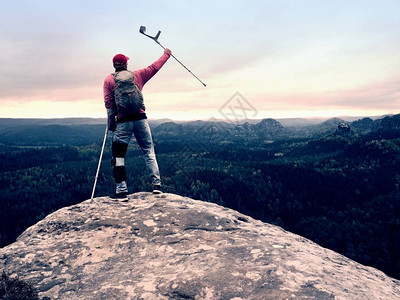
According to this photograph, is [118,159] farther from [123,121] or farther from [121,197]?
[121,197]

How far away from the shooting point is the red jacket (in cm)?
898

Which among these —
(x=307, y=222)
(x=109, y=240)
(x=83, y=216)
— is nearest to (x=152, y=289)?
(x=109, y=240)

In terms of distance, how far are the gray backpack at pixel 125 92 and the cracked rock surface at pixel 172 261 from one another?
3.34 m

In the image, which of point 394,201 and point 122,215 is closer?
point 122,215

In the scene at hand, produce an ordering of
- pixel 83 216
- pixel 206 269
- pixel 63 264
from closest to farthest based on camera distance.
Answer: pixel 206 269 < pixel 63 264 < pixel 83 216

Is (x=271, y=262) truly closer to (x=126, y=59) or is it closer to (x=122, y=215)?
(x=122, y=215)

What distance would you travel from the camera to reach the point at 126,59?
9.15m

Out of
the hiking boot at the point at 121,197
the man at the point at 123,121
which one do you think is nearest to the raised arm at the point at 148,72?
the man at the point at 123,121

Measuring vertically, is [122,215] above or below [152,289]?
above

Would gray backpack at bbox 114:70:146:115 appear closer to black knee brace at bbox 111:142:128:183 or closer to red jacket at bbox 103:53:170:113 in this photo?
red jacket at bbox 103:53:170:113

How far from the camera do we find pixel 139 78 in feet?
30.5

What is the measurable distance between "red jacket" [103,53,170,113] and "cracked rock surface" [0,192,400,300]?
142 inches

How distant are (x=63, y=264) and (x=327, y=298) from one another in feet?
18.5

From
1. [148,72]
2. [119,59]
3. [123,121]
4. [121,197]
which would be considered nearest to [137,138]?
[123,121]
